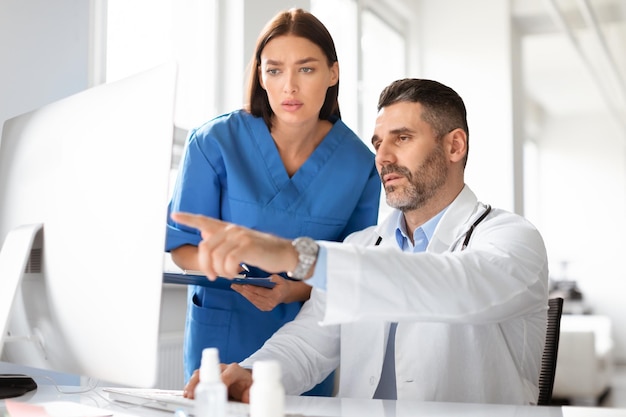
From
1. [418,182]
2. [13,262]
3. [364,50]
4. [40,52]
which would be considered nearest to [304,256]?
[13,262]

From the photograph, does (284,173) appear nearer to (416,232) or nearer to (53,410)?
(416,232)

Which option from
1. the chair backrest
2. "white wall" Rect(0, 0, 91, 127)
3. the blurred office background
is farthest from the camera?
the blurred office background


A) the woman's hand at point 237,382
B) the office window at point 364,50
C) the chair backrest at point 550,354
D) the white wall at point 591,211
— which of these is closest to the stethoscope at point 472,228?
the chair backrest at point 550,354

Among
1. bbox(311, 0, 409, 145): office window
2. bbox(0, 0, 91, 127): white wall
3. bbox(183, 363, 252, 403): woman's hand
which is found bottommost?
bbox(183, 363, 252, 403): woman's hand

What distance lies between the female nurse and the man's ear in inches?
11.5

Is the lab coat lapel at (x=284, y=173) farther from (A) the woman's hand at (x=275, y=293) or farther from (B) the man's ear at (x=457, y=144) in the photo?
(B) the man's ear at (x=457, y=144)

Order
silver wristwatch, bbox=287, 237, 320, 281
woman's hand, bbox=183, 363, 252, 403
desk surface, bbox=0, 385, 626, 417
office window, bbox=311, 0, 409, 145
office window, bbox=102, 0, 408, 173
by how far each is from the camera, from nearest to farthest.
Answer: silver wristwatch, bbox=287, 237, 320, 281 < desk surface, bbox=0, 385, 626, 417 < woman's hand, bbox=183, 363, 252, 403 < office window, bbox=102, 0, 408, 173 < office window, bbox=311, 0, 409, 145

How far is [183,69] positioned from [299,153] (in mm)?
1600

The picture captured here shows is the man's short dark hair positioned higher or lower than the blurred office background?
lower

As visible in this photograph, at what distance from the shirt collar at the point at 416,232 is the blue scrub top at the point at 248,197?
0.67 ft

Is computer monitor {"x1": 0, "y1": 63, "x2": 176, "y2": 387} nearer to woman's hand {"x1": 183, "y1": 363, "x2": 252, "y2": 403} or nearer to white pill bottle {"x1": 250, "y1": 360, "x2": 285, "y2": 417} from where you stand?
white pill bottle {"x1": 250, "y1": 360, "x2": 285, "y2": 417}

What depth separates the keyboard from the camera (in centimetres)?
104

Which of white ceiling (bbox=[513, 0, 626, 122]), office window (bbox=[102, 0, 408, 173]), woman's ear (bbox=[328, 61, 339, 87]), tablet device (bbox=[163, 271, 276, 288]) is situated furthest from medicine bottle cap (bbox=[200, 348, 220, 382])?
white ceiling (bbox=[513, 0, 626, 122])

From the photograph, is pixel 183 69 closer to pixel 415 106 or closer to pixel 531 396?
pixel 415 106
